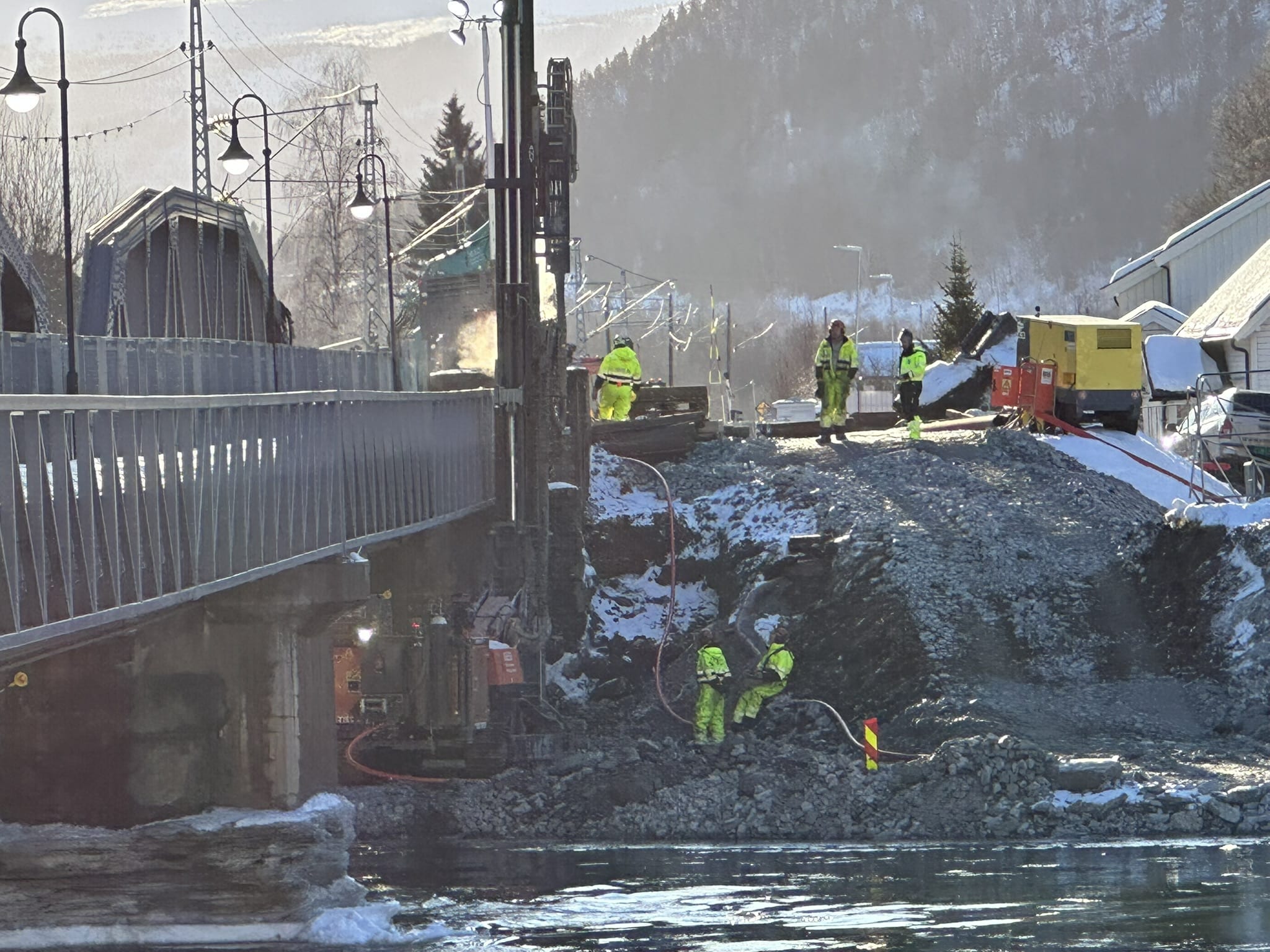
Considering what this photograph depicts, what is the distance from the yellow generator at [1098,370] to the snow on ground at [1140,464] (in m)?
0.38

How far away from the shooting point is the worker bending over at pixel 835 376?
114 ft

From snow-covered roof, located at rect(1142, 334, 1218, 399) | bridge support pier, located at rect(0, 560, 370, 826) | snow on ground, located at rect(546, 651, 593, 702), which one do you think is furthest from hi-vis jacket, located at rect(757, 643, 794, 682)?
snow-covered roof, located at rect(1142, 334, 1218, 399)

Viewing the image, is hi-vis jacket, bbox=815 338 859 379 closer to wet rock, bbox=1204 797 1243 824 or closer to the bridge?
the bridge

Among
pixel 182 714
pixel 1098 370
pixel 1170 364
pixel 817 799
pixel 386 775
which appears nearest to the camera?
pixel 182 714

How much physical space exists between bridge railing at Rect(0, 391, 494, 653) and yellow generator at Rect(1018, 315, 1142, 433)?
15.8 m

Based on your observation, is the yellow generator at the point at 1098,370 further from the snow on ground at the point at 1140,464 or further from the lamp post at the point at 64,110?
the lamp post at the point at 64,110

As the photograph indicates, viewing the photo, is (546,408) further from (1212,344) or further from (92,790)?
(1212,344)

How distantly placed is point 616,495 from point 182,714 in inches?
645

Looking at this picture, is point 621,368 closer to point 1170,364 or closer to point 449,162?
point 1170,364

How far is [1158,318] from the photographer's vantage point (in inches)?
2103

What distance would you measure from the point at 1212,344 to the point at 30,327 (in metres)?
28.1

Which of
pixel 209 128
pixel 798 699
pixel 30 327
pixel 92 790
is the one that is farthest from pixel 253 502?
pixel 209 128

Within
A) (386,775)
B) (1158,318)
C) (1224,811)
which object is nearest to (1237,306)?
(1158,318)

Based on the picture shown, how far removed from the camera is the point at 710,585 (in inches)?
1280
